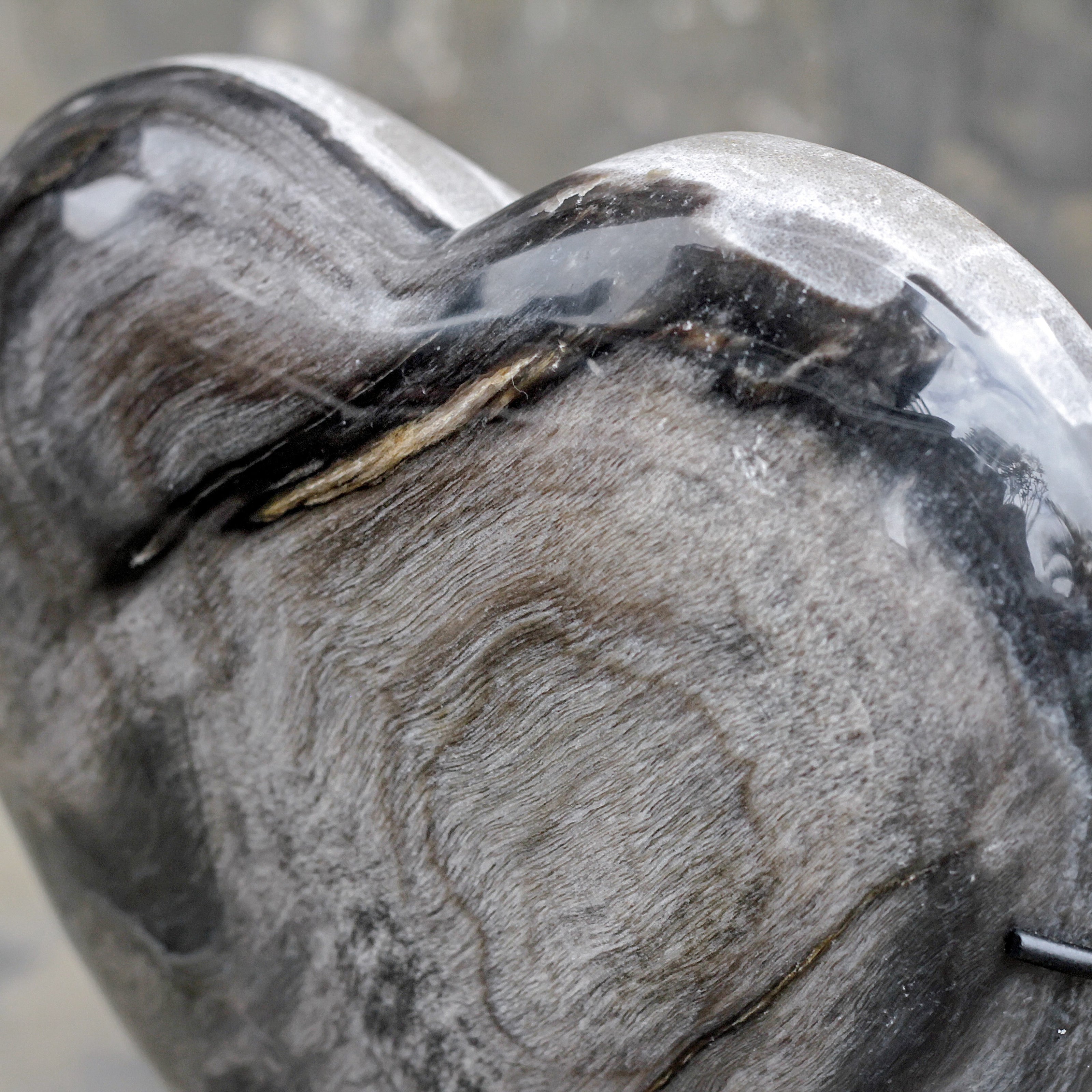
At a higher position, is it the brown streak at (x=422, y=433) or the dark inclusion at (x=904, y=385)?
the brown streak at (x=422, y=433)

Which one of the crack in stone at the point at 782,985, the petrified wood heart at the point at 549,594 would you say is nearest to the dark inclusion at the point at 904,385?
the petrified wood heart at the point at 549,594

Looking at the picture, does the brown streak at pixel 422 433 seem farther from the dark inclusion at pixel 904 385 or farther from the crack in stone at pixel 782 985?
the crack in stone at pixel 782 985

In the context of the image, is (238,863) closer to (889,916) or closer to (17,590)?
(17,590)

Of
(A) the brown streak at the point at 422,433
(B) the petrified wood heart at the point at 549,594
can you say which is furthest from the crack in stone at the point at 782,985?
(A) the brown streak at the point at 422,433

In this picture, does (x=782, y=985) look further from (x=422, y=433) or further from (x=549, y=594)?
(x=422, y=433)

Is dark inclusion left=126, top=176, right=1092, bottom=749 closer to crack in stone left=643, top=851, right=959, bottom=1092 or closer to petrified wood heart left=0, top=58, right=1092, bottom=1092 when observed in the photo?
petrified wood heart left=0, top=58, right=1092, bottom=1092

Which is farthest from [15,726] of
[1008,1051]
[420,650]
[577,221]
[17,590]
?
[1008,1051]

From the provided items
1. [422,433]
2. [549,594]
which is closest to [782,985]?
[549,594]
